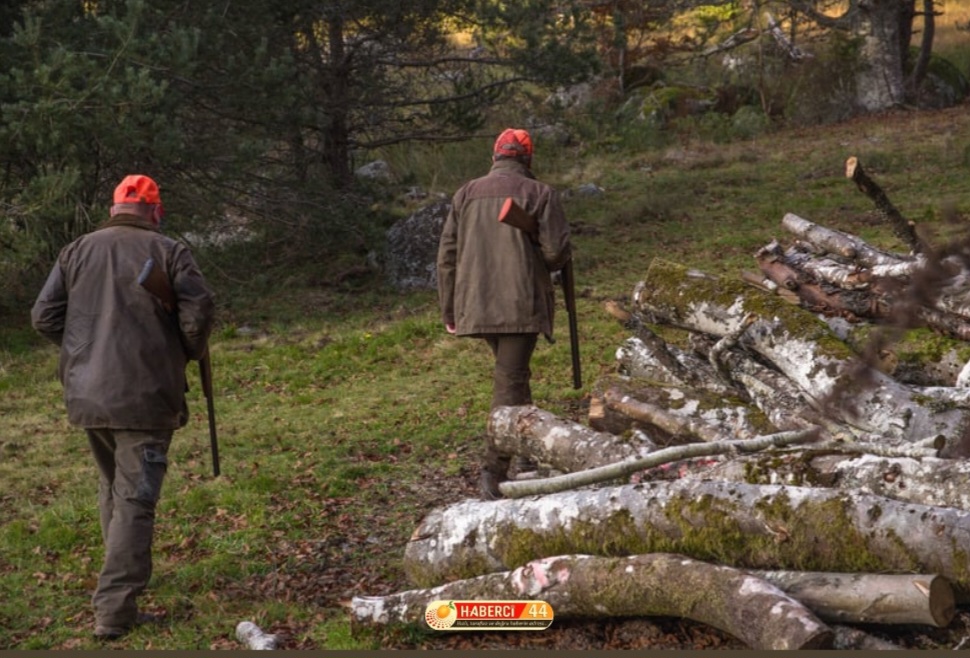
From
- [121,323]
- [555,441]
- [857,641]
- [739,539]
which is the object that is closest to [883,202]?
[739,539]

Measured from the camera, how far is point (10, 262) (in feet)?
47.7

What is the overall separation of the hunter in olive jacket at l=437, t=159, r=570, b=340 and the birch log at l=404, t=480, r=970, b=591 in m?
1.94

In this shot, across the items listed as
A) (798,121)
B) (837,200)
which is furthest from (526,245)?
(798,121)

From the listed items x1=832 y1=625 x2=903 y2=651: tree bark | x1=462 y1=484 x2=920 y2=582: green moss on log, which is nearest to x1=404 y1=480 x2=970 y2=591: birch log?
x1=462 y1=484 x2=920 y2=582: green moss on log

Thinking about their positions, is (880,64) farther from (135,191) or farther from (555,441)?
(135,191)

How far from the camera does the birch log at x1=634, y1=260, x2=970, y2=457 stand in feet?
23.5

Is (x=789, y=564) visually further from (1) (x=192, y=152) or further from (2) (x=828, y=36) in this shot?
(2) (x=828, y=36)

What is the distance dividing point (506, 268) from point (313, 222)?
9.48 meters

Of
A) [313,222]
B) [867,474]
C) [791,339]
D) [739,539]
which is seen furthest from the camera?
[313,222]

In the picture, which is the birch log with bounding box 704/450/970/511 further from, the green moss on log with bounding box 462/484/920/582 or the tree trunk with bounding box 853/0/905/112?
the tree trunk with bounding box 853/0/905/112

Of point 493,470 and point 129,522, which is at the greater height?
point 129,522

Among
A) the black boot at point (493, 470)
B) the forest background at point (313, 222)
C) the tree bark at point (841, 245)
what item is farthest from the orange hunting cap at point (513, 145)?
the tree bark at point (841, 245)

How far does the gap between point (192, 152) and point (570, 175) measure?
30.8 feet

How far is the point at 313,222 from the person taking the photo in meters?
17.2
